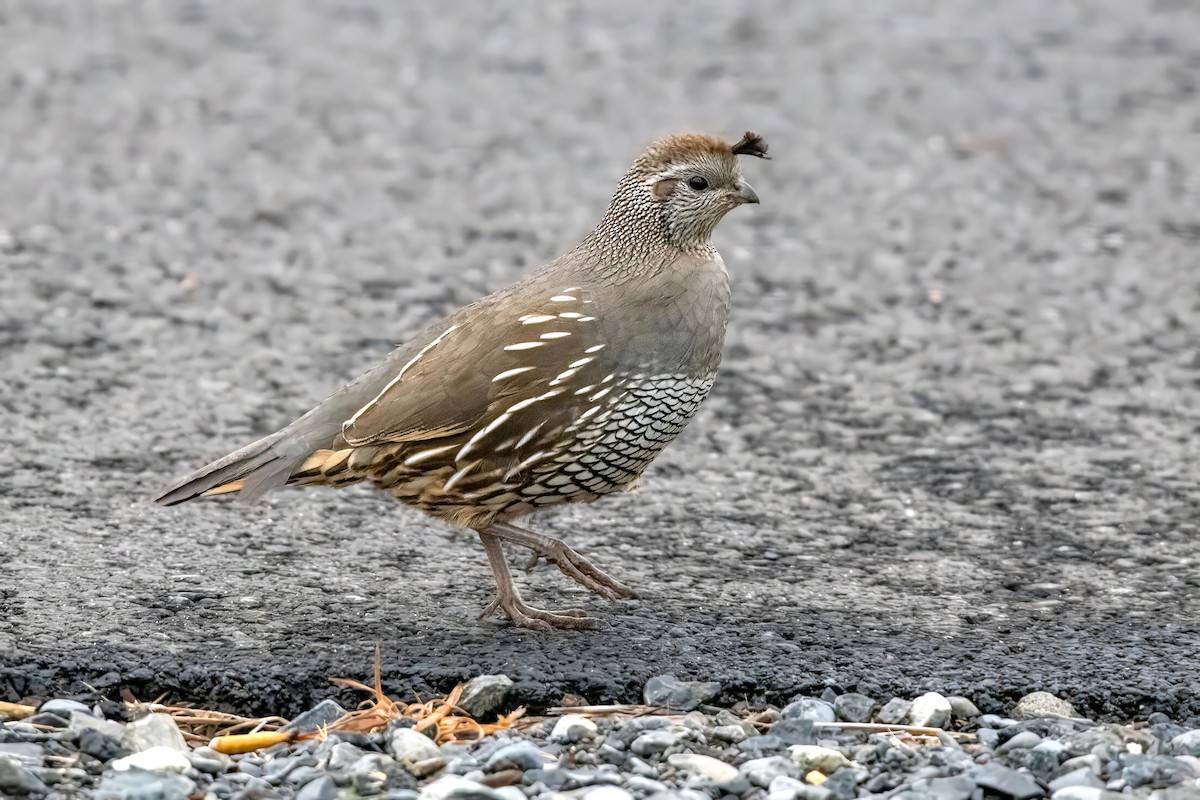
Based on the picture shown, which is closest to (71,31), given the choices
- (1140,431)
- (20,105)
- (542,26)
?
(20,105)

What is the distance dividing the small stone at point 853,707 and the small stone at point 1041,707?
456mm

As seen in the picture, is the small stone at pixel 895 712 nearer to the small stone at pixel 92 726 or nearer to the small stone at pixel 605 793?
the small stone at pixel 605 793

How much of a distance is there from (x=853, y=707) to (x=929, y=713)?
0.77ft

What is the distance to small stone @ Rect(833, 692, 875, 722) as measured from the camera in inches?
211

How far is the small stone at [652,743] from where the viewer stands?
16.6 feet

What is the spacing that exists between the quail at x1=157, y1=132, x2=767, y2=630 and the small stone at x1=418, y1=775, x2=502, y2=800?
4.17ft

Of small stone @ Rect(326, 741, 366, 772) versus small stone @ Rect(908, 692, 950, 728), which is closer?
small stone @ Rect(326, 741, 366, 772)

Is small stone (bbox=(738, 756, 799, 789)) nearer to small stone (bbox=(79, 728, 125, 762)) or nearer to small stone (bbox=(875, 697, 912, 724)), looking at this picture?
small stone (bbox=(875, 697, 912, 724))

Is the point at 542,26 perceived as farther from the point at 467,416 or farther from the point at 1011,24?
the point at 467,416

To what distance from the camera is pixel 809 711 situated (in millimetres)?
5344

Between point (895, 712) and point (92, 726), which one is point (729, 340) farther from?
point (92, 726)

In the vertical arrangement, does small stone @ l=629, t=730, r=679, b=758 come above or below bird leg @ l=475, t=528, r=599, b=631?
below

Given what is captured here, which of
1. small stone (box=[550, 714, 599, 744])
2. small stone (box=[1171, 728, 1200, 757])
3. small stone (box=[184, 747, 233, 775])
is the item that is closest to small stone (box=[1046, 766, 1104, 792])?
small stone (box=[1171, 728, 1200, 757])

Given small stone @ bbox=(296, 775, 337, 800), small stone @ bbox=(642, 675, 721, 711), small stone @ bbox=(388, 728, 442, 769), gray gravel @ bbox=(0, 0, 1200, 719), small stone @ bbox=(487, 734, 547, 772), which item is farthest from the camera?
gray gravel @ bbox=(0, 0, 1200, 719)
